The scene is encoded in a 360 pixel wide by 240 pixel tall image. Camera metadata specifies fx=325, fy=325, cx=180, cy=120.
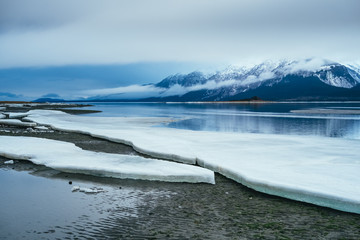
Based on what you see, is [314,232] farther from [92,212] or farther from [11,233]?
[11,233]

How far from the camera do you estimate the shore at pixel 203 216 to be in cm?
668

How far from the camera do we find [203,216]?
7.70 metres

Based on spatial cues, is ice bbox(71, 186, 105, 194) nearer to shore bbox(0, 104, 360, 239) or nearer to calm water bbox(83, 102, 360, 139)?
shore bbox(0, 104, 360, 239)

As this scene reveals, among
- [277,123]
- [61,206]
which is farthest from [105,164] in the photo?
[277,123]

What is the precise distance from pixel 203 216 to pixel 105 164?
564cm

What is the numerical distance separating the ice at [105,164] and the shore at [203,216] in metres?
0.37

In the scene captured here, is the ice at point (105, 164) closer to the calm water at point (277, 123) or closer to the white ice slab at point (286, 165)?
the white ice slab at point (286, 165)

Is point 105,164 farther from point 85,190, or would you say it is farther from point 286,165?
point 286,165

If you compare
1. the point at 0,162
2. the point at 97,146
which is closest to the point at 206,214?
the point at 0,162

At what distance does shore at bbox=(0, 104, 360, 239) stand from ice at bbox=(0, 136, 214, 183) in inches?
14.7

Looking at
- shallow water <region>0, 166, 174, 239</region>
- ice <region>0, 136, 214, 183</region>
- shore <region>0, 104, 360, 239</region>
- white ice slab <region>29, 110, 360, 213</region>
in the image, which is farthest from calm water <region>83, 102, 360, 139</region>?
shallow water <region>0, 166, 174, 239</region>

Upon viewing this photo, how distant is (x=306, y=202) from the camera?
343 inches

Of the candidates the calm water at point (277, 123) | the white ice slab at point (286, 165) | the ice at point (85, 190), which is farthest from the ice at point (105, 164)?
the calm water at point (277, 123)

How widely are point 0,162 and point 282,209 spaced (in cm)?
1166
